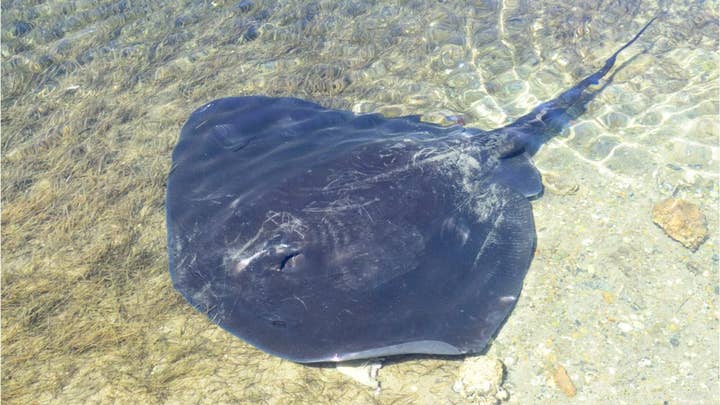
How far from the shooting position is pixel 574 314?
4617mm

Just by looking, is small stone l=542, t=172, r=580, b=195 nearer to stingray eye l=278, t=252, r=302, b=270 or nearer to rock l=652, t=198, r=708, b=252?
rock l=652, t=198, r=708, b=252

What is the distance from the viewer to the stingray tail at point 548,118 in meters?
5.46

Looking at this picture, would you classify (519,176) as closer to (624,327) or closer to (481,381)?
(624,327)

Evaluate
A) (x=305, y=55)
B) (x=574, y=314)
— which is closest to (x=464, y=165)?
(x=574, y=314)

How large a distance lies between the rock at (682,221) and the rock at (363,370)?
344cm

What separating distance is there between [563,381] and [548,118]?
3386 mm

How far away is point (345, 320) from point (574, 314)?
2389 millimetres

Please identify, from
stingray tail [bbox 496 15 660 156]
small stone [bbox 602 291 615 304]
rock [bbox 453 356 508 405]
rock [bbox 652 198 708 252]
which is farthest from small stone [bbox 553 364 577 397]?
stingray tail [bbox 496 15 660 156]

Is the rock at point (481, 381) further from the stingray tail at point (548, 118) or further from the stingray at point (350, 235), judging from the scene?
the stingray tail at point (548, 118)

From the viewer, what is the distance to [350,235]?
3953 mm

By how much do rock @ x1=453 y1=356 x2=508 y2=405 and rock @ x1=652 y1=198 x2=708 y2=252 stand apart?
2561 millimetres

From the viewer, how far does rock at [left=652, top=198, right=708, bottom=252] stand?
5.04m

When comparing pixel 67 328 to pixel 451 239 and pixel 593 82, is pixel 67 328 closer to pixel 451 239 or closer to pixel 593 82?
pixel 451 239

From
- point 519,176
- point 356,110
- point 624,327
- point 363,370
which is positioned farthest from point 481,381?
point 356,110
